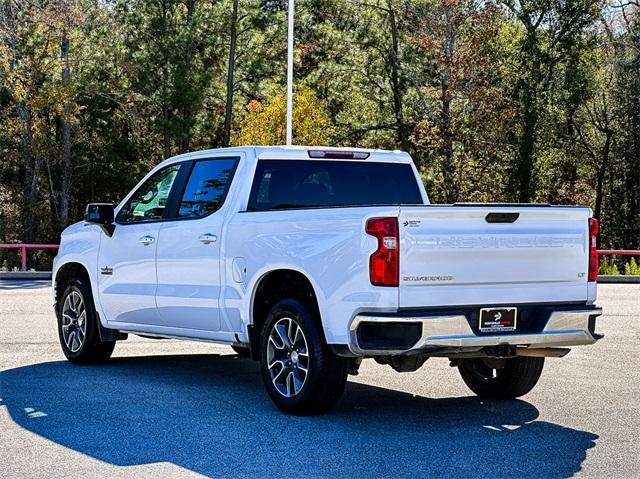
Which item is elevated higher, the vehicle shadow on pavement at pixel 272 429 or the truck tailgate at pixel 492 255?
the truck tailgate at pixel 492 255

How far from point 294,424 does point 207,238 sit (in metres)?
2.00

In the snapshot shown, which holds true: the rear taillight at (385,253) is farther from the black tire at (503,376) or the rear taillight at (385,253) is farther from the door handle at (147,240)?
the door handle at (147,240)

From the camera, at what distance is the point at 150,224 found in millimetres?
10281

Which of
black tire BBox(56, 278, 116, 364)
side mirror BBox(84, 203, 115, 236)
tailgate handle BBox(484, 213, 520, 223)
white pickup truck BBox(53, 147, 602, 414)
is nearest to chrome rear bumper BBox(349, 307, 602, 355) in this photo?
white pickup truck BBox(53, 147, 602, 414)

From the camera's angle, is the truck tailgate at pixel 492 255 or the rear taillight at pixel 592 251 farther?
the rear taillight at pixel 592 251

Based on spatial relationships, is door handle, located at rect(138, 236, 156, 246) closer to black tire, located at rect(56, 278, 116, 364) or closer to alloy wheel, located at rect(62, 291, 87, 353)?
black tire, located at rect(56, 278, 116, 364)

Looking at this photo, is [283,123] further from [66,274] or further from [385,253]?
[385,253]

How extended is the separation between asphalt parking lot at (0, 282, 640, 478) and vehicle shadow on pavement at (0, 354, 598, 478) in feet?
0.04

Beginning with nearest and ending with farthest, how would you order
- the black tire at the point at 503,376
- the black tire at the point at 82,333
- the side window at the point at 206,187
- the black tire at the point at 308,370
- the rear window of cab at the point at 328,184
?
1. the black tire at the point at 308,370
2. the black tire at the point at 503,376
3. the rear window of cab at the point at 328,184
4. the side window at the point at 206,187
5. the black tire at the point at 82,333

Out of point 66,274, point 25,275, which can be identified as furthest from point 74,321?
point 25,275

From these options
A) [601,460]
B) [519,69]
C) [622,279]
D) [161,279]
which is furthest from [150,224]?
[519,69]

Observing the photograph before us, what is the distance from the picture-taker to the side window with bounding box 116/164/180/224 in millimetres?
10344

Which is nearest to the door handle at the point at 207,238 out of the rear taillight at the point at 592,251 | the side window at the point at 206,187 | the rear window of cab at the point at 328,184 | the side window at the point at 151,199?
the side window at the point at 206,187

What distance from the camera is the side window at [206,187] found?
9617 millimetres
